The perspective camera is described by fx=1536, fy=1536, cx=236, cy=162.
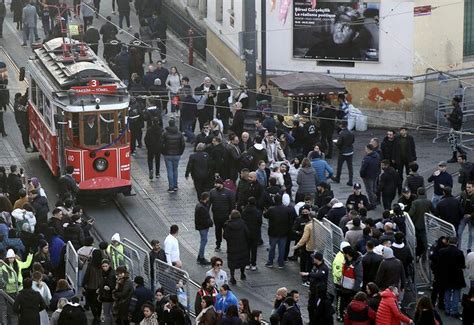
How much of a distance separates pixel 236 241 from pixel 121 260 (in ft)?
7.85

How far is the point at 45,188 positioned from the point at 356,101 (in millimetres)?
9323

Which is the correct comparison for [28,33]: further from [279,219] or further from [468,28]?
[279,219]

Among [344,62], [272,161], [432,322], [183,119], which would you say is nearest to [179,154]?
[272,161]

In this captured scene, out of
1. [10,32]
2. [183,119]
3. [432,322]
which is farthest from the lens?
[10,32]

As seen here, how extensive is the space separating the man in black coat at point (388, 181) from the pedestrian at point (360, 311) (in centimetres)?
751

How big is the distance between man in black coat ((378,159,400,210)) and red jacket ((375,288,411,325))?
297 inches

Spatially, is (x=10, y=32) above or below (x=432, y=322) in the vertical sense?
above

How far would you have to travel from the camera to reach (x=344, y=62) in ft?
130

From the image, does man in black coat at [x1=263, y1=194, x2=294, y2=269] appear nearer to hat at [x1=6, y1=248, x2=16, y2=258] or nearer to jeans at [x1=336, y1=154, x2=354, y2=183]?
hat at [x1=6, y1=248, x2=16, y2=258]

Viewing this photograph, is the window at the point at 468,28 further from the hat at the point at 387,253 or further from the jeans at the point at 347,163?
the hat at the point at 387,253

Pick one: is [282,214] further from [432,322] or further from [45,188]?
[45,188]

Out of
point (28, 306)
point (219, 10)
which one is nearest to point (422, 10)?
point (219, 10)

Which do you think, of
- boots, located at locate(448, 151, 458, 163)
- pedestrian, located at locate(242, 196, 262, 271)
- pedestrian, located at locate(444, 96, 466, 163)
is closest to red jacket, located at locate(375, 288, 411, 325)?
pedestrian, located at locate(242, 196, 262, 271)

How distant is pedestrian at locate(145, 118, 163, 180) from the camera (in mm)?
34250
